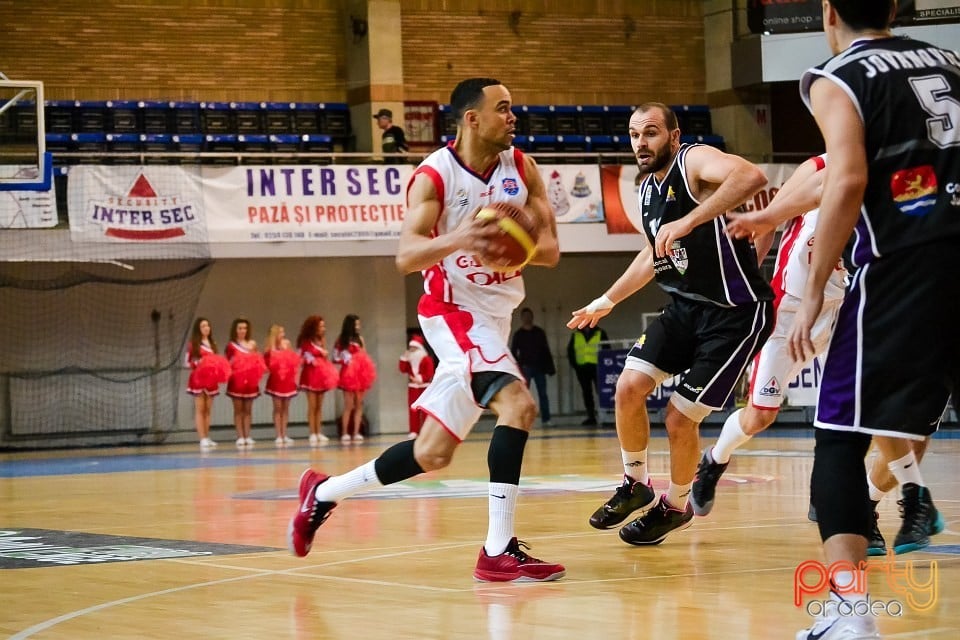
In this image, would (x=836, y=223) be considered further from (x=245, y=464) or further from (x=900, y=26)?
(x=900, y=26)

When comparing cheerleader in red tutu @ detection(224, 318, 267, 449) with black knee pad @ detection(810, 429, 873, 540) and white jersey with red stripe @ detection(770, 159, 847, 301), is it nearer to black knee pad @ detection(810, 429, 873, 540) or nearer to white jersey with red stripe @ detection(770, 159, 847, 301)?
white jersey with red stripe @ detection(770, 159, 847, 301)

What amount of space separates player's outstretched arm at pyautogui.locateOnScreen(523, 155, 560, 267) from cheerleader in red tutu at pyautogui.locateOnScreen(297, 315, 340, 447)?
15.3 m

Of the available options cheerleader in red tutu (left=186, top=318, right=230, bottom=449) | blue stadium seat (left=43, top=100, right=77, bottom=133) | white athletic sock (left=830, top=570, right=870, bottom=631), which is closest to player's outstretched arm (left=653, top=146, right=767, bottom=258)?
white athletic sock (left=830, top=570, right=870, bottom=631)

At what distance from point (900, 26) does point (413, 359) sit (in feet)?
30.3

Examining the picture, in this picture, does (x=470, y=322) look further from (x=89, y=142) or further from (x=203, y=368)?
(x=89, y=142)

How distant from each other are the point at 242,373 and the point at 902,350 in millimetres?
17894

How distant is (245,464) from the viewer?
15.9m

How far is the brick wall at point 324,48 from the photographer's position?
23.9m

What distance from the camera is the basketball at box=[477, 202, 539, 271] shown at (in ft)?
19.2

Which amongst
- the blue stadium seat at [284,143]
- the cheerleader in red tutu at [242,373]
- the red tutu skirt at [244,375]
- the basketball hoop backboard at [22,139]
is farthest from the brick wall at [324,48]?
the basketball hoop backboard at [22,139]

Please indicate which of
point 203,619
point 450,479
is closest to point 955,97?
point 203,619

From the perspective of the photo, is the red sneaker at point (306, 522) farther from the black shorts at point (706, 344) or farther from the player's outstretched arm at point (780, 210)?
the player's outstretched arm at point (780, 210)

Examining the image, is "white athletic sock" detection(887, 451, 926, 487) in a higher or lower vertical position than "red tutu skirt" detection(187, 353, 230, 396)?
lower

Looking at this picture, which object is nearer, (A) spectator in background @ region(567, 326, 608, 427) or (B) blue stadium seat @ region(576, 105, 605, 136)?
(A) spectator in background @ region(567, 326, 608, 427)
